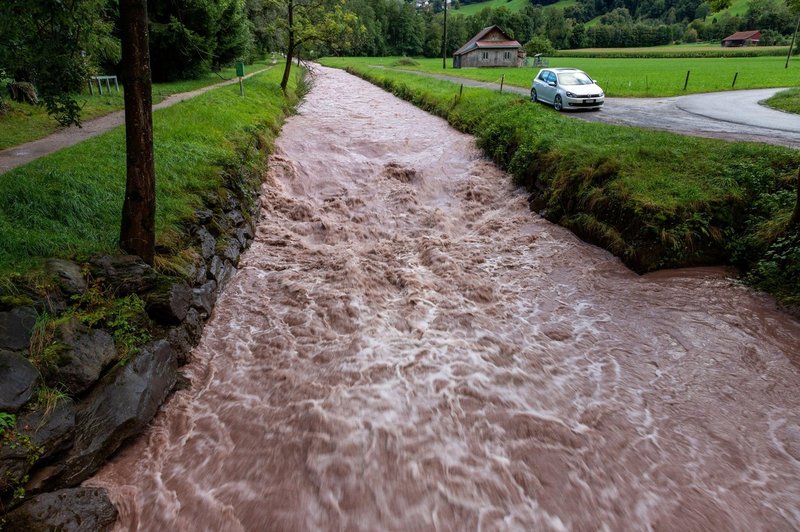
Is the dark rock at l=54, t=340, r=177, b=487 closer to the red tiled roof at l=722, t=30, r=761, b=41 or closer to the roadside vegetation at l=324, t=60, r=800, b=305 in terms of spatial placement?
the roadside vegetation at l=324, t=60, r=800, b=305

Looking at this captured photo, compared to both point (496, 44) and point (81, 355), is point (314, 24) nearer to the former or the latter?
point (81, 355)

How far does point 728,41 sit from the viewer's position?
9312 centimetres

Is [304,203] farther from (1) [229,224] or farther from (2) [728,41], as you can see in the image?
(2) [728,41]

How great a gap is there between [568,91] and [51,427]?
1992 centimetres

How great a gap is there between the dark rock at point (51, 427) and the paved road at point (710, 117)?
15129mm

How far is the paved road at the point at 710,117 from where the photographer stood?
13.5 meters

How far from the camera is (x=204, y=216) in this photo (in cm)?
879

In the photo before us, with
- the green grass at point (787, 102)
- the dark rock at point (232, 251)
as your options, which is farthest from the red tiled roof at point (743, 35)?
the dark rock at point (232, 251)

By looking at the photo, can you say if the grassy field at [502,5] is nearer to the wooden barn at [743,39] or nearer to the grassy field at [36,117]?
the wooden barn at [743,39]

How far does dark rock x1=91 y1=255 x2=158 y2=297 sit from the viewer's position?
6004mm

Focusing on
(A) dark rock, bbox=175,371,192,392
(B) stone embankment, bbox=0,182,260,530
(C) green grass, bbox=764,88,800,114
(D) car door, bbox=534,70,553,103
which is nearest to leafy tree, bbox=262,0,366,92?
(D) car door, bbox=534,70,553,103

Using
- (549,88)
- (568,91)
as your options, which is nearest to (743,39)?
(549,88)

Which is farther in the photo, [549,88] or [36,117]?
[549,88]

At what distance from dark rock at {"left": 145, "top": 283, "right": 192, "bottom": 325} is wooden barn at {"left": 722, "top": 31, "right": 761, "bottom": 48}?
113 m
